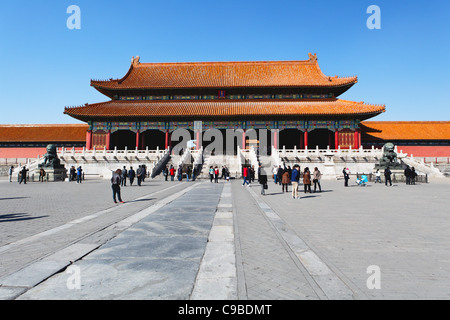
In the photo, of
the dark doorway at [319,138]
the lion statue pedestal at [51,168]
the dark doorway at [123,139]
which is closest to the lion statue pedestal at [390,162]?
the dark doorway at [319,138]

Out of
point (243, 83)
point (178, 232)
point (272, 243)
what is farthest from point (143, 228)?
point (243, 83)

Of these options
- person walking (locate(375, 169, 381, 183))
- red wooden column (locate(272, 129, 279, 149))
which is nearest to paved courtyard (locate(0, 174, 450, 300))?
person walking (locate(375, 169, 381, 183))

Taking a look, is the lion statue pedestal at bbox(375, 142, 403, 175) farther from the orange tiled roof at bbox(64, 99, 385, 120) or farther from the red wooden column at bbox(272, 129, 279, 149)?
the red wooden column at bbox(272, 129, 279, 149)

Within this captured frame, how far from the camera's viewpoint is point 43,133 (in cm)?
3669

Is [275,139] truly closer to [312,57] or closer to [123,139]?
[312,57]

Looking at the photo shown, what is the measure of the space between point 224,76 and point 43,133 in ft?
83.3

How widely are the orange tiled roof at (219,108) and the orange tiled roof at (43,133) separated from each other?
217 inches

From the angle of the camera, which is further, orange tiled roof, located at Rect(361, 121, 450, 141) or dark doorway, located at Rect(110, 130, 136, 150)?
dark doorway, located at Rect(110, 130, 136, 150)

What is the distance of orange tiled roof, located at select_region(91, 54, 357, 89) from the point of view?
35375 mm

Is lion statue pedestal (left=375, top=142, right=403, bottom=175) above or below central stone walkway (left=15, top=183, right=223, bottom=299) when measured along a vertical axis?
above

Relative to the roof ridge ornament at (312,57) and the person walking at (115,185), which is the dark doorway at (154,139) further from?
the person walking at (115,185)

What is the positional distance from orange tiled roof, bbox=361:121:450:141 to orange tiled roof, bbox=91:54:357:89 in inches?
274

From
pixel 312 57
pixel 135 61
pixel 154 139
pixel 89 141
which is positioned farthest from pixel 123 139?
pixel 312 57

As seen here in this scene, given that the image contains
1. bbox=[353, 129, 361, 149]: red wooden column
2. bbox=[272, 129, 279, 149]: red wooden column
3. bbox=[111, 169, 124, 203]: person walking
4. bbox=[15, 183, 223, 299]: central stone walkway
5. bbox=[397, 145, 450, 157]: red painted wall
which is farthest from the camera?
bbox=[397, 145, 450, 157]: red painted wall
